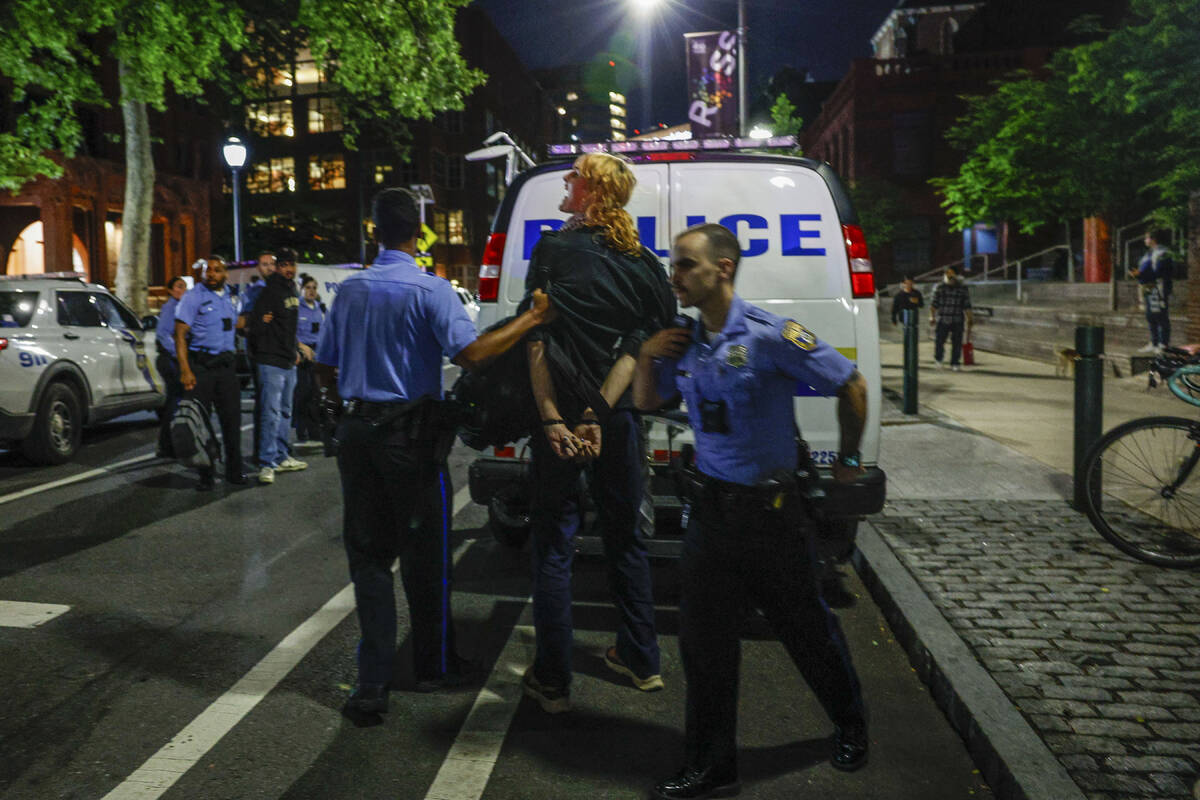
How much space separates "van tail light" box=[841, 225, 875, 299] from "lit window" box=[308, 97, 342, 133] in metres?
54.3

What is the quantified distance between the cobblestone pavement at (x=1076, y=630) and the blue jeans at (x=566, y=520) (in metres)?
1.54

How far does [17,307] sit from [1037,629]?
9.12 meters

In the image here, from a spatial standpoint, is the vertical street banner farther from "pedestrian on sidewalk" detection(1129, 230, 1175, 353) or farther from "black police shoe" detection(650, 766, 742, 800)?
"black police shoe" detection(650, 766, 742, 800)

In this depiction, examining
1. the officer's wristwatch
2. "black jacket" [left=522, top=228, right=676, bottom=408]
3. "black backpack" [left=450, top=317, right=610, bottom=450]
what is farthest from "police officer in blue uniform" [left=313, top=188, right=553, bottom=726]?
the officer's wristwatch

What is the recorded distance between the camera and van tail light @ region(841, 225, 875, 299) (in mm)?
4973

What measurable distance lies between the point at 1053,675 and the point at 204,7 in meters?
17.0

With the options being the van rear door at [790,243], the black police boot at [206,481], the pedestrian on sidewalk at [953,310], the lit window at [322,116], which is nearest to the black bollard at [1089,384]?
the van rear door at [790,243]

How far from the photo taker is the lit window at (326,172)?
56.1 meters

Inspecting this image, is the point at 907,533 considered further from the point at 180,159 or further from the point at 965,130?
the point at 180,159

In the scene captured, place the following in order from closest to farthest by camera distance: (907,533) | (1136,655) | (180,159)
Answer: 1. (1136,655)
2. (907,533)
3. (180,159)

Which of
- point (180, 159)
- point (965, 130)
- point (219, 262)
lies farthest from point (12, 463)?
point (180, 159)

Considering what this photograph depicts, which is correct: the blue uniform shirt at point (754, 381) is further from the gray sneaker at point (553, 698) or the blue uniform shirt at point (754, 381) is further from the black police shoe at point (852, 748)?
the gray sneaker at point (553, 698)

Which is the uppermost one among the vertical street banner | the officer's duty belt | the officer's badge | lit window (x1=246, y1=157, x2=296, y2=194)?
lit window (x1=246, y1=157, x2=296, y2=194)

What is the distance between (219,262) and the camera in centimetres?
816
